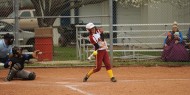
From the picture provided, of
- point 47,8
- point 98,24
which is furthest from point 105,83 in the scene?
Result: point 98,24

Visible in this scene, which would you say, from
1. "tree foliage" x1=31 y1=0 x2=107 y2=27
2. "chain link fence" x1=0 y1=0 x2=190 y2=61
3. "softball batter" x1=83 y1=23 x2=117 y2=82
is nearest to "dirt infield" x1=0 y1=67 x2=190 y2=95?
"softball batter" x1=83 y1=23 x2=117 y2=82

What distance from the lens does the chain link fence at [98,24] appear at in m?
18.2

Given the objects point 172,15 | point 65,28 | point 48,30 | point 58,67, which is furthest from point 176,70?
point 65,28

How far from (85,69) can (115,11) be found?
1022cm

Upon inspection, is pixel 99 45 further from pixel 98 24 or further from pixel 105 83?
pixel 98 24

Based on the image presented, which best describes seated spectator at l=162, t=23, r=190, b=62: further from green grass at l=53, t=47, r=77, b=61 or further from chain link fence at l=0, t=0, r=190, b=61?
green grass at l=53, t=47, r=77, b=61

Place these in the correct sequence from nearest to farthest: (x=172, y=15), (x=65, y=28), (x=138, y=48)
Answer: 1. (x=138, y=48)
2. (x=172, y=15)
3. (x=65, y=28)

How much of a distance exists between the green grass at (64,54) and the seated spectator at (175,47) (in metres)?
Result: 4.00

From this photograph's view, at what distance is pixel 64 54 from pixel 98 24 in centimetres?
372

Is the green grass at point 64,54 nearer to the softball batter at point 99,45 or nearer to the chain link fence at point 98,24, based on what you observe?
the chain link fence at point 98,24

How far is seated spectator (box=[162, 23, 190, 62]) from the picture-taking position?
1728 cm

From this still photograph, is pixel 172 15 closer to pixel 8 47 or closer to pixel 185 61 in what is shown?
pixel 185 61

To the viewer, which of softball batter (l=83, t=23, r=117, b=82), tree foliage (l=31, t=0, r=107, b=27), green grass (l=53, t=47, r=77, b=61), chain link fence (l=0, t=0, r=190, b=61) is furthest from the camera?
tree foliage (l=31, t=0, r=107, b=27)

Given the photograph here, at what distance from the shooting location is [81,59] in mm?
18406
